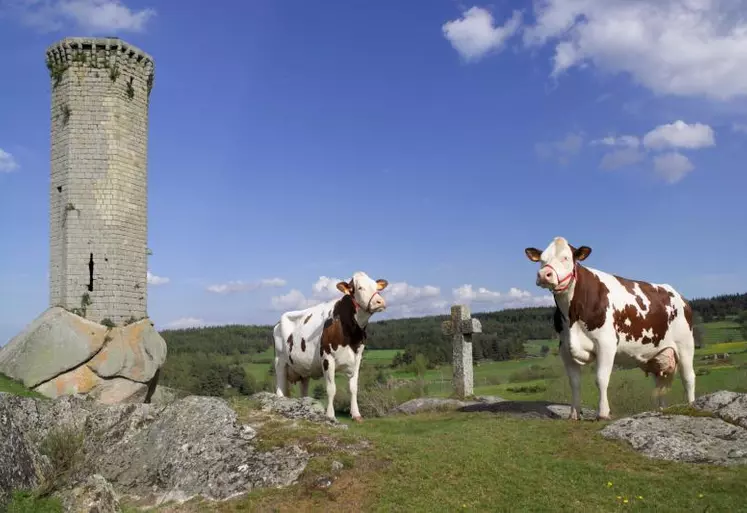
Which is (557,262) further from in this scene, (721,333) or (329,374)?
(721,333)

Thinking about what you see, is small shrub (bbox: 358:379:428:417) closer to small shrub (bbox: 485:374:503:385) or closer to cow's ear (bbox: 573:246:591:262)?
cow's ear (bbox: 573:246:591:262)

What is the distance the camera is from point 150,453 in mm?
10688

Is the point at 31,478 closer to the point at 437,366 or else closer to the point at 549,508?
the point at 549,508

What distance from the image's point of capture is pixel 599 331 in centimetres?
1195

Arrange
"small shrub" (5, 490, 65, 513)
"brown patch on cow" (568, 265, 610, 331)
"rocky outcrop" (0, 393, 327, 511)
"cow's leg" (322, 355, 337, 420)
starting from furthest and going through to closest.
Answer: "cow's leg" (322, 355, 337, 420)
"brown patch on cow" (568, 265, 610, 331)
"rocky outcrop" (0, 393, 327, 511)
"small shrub" (5, 490, 65, 513)

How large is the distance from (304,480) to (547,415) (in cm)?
757

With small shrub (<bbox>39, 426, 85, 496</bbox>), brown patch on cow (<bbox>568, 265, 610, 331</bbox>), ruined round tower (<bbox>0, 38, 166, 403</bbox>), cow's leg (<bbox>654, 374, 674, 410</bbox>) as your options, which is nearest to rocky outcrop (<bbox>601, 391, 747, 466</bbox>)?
cow's leg (<bbox>654, 374, 674, 410</bbox>)

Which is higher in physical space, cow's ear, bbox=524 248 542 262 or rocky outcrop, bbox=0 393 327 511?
cow's ear, bbox=524 248 542 262

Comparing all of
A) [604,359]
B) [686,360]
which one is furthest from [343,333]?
[686,360]

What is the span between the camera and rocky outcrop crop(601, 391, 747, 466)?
993 cm

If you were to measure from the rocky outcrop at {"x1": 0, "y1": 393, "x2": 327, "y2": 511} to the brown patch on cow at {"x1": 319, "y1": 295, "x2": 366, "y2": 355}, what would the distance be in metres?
1.74

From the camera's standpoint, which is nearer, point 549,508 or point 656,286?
point 549,508

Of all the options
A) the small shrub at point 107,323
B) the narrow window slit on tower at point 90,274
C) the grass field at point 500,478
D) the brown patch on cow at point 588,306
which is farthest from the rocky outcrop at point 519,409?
the narrow window slit on tower at point 90,274

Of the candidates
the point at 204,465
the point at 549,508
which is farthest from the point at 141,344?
Answer: the point at 549,508
